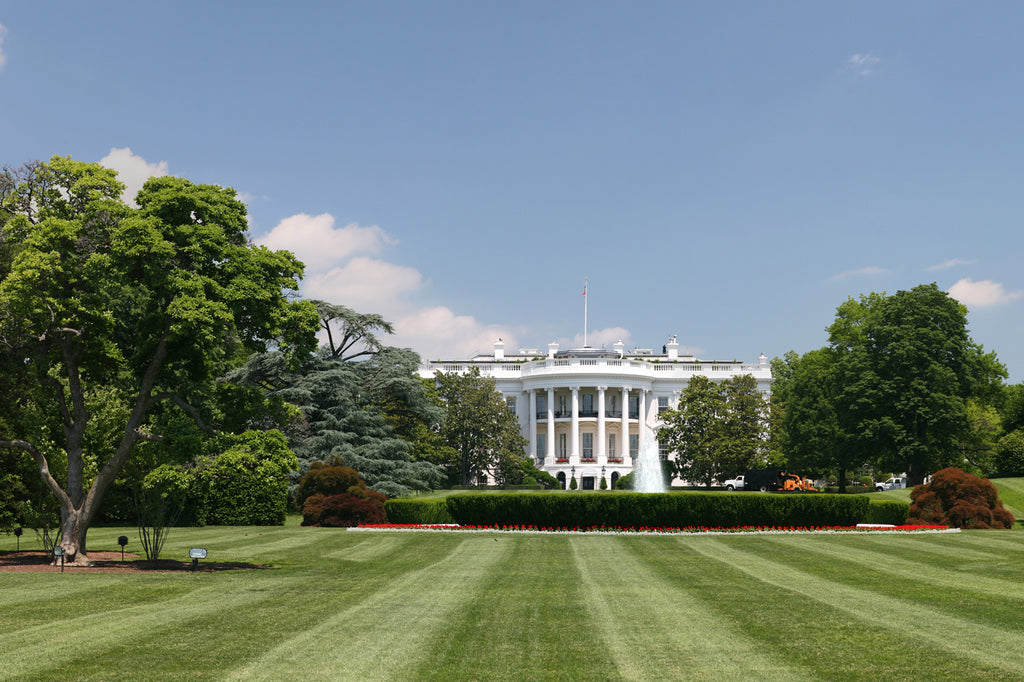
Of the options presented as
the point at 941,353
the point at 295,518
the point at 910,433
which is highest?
the point at 941,353

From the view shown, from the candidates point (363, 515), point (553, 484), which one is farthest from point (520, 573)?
point (553, 484)

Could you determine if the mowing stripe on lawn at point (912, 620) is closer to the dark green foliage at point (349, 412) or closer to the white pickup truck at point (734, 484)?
the dark green foliage at point (349, 412)

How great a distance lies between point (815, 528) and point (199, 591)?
957 inches

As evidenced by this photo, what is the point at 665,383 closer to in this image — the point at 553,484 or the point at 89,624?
Result: the point at 553,484

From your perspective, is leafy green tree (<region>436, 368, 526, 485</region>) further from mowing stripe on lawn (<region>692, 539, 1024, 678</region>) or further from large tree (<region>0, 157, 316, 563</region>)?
mowing stripe on lawn (<region>692, 539, 1024, 678</region>)

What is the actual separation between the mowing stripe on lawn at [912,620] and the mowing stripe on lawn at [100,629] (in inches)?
355

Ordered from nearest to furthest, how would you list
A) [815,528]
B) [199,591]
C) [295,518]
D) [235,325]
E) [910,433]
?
1. [199,591]
2. [235,325]
3. [815,528]
4. [295,518]
5. [910,433]

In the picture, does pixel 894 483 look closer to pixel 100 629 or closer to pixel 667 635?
pixel 667 635

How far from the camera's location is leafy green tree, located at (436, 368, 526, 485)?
2564 inches

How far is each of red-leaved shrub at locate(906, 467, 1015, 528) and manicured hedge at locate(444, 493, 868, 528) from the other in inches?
124

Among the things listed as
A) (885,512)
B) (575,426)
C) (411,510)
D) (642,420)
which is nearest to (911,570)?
(885,512)

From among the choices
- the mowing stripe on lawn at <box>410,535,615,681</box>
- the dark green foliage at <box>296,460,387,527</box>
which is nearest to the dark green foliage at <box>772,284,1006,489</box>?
the dark green foliage at <box>296,460,387,527</box>

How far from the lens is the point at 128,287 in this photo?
64.5 ft

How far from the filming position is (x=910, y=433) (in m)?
50.7
